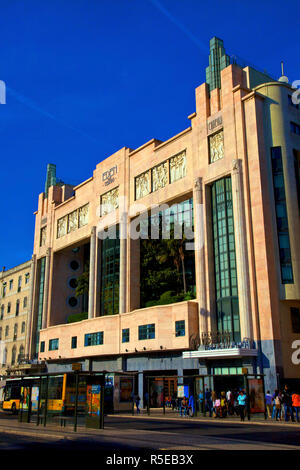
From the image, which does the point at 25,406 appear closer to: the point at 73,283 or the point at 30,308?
the point at 73,283

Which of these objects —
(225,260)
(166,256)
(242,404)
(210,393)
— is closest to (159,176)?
(166,256)

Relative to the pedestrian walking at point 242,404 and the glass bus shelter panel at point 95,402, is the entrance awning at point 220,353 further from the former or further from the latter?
the glass bus shelter panel at point 95,402

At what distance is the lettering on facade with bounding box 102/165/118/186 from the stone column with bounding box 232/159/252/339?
19.5m

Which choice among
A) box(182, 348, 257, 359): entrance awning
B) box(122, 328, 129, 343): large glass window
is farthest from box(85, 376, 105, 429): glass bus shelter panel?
box(122, 328, 129, 343): large glass window

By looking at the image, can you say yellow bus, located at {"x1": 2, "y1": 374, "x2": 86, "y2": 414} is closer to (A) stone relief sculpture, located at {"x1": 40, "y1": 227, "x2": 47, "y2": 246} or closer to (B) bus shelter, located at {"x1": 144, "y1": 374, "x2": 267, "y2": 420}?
(B) bus shelter, located at {"x1": 144, "y1": 374, "x2": 267, "y2": 420}

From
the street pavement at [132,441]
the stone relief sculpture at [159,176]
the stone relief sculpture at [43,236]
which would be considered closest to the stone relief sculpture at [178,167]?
the stone relief sculpture at [159,176]

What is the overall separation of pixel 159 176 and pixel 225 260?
43.9 feet

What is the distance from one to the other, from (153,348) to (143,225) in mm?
14210

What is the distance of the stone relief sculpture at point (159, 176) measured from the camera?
48.0m

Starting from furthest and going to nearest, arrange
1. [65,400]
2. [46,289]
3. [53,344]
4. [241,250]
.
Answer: [46,289]
[53,344]
[241,250]
[65,400]

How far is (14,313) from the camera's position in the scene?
73875mm

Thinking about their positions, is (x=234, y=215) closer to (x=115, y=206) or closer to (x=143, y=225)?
(x=143, y=225)

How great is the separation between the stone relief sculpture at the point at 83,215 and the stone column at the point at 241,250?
82.9 ft

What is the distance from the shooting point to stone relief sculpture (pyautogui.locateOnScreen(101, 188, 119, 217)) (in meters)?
54.2
